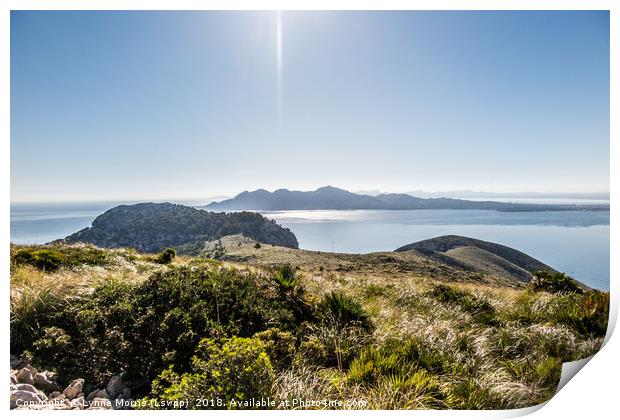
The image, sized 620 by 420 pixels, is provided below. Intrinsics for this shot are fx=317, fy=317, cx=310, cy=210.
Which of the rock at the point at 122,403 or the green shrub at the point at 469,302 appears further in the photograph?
the green shrub at the point at 469,302

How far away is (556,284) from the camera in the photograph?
7.13 m

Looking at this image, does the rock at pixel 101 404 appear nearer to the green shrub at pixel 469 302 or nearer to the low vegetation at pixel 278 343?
the low vegetation at pixel 278 343

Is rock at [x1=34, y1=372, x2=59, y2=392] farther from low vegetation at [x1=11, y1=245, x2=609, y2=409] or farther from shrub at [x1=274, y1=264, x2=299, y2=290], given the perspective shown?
shrub at [x1=274, y1=264, x2=299, y2=290]

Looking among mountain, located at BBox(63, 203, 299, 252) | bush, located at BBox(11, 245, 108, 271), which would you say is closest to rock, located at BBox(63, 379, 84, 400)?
bush, located at BBox(11, 245, 108, 271)

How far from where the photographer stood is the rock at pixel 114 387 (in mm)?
3297

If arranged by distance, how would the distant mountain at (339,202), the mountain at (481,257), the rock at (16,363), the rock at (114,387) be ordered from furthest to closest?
1. the mountain at (481,257)
2. the distant mountain at (339,202)
3. the rock at (16,363)
4. the rock at (114,387)

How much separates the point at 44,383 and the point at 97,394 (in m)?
0.67

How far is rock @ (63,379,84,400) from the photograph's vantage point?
3269 millimetres

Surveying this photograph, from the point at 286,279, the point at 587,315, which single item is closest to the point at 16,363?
the point at 286,279

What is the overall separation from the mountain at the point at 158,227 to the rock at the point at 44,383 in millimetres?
5733

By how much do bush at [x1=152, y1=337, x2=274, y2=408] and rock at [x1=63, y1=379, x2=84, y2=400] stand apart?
2.83 feet

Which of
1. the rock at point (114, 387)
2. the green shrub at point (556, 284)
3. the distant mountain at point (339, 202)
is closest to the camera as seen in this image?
the rock at point (114, 387)

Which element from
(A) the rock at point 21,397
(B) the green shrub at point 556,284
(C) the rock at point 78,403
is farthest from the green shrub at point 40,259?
(B) the green shrub at point 556,284
